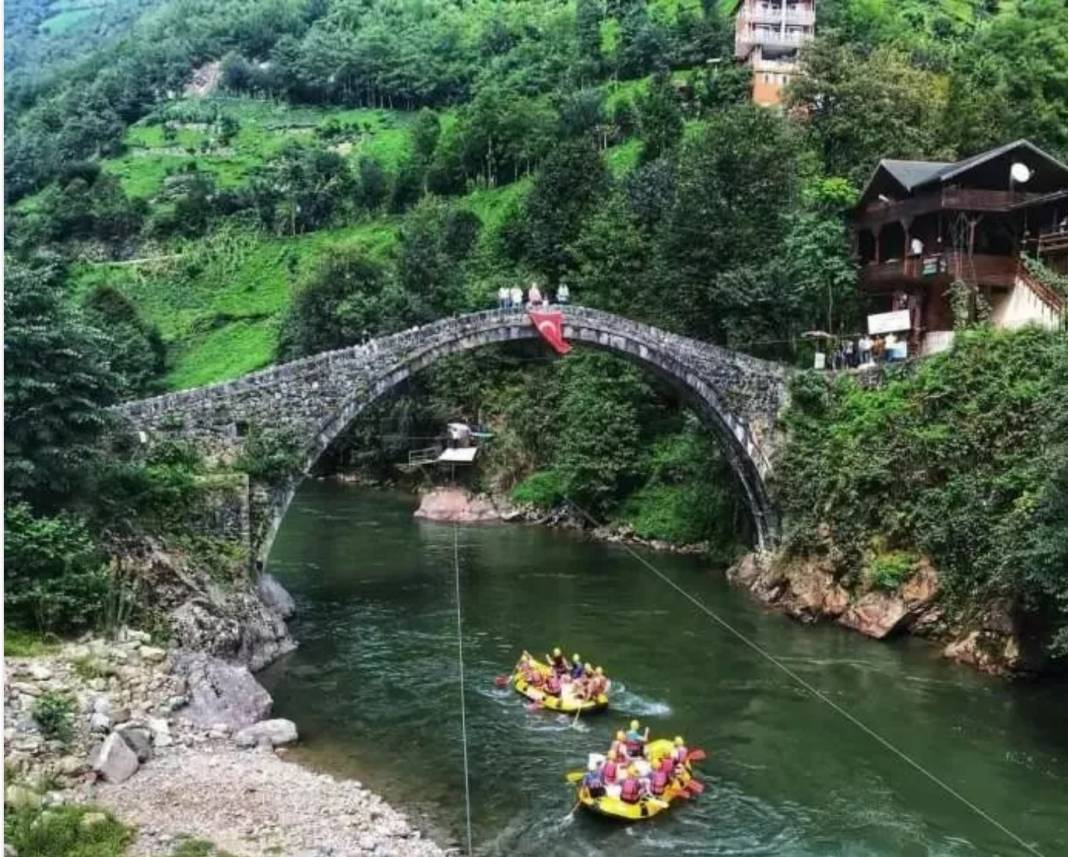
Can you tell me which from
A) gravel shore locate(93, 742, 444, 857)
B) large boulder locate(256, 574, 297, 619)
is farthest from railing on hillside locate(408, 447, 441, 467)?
gravel shore locate(93, 742, 444, 857)

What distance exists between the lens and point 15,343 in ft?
59.8

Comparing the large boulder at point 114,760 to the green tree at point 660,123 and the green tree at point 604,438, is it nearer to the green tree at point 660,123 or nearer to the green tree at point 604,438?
the green tree at point 604,438

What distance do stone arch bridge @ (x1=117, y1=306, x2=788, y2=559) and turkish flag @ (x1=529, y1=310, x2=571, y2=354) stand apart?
0.27 m

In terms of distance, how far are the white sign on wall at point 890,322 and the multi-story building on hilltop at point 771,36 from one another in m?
39.8

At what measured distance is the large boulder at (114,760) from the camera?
46.7 ft

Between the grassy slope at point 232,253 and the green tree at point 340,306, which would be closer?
the green tree at point 340,306

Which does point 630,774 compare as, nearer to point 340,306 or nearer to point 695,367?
point 695,367

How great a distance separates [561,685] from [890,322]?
1929 centimetres

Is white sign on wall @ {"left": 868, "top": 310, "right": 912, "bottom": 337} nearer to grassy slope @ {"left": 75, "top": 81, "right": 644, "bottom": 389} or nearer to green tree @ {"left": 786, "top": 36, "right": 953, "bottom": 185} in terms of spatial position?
green tree @ {"left": 786, "top": 36, "right": 953, "bottom": 185}

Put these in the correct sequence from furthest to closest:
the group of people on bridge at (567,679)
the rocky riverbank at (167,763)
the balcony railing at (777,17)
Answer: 1. the balcony railing at (777,17)
2. the group of people on bridge at (567,679)
3. the rocky riverbank at (167,763)

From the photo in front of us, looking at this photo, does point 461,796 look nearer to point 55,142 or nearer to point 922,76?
point 922,76

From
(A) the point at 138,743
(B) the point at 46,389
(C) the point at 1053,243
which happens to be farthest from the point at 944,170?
(A) the point at 138,743

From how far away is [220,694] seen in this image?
18141mm

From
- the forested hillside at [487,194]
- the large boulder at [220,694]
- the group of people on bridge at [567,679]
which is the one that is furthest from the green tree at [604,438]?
the large boulder at [220,694]
